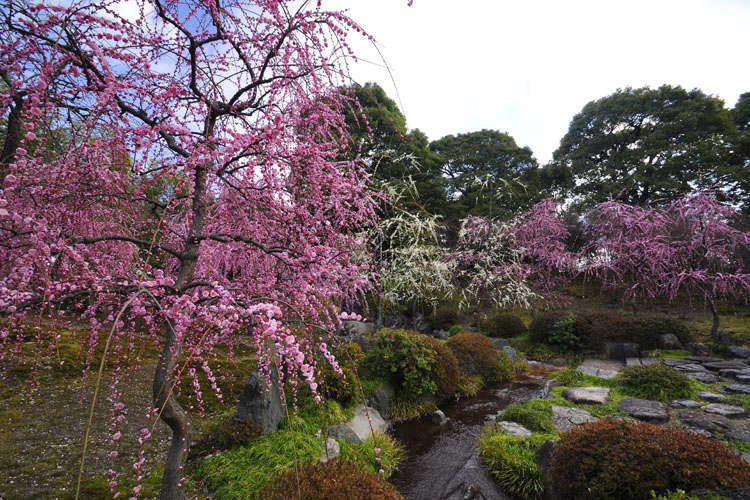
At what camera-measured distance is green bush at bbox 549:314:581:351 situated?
37.5ft

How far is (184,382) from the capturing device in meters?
6.44

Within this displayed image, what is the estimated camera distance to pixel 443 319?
1543 centimetres

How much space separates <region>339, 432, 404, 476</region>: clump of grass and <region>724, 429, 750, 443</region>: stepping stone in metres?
4.67

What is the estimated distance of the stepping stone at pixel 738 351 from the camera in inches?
368

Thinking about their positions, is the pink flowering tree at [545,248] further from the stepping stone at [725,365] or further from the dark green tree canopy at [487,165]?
the stepping stone at [725,365]

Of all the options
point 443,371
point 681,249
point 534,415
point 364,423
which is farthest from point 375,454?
point 681,249

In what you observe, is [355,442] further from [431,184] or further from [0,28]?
[431,184]

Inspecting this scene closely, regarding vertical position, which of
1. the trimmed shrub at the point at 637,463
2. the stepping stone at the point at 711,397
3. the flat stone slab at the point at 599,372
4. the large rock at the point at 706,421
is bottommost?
the flat stone slab at the point at 599,372

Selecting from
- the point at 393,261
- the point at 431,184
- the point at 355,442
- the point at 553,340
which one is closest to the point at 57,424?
the point at 355,442

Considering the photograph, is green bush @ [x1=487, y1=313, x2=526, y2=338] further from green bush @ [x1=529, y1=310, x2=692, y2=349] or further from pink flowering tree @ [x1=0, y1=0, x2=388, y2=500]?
pink flowering tree @ [x1=0, y1=0, x2=388, y2=500]

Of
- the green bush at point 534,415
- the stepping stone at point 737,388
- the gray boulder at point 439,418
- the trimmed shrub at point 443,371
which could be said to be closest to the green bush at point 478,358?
the trimmed shrub at point 443,371

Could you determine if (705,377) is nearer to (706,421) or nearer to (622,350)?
(622,350)

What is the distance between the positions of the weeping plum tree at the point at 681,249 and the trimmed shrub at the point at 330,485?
1349cm

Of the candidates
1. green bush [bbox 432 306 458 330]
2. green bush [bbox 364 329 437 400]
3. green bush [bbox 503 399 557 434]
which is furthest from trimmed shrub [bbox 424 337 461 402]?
green bush [bbox 432 306 458 330]
